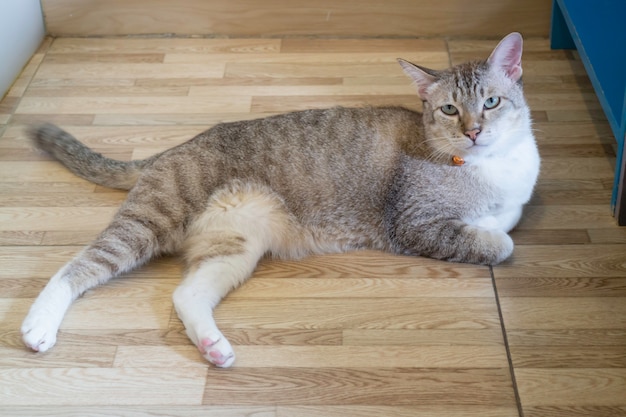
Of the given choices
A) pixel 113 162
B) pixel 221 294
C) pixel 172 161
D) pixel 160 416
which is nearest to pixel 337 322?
pixel 221 294

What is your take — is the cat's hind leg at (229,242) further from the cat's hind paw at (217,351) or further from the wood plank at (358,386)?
the wood plank at (358,386)

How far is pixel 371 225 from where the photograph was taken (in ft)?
9.26

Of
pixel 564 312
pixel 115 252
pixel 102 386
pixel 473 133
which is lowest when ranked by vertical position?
pixel 564 312

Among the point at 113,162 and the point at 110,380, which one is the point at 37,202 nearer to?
the point at 113,162

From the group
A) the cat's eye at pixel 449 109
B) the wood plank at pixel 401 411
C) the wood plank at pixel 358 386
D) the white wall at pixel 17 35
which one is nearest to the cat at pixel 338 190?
the cat's eye at pixel 449 109

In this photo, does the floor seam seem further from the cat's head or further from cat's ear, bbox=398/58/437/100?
cat's ear, bbox=398/58/437/100

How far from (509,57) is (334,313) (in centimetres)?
100

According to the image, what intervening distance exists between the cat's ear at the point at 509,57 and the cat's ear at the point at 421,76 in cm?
20

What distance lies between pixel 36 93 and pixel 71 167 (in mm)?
776

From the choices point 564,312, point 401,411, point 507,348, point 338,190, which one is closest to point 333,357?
point 401,411

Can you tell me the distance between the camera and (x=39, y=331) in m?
2.46

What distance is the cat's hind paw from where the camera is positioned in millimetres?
2383

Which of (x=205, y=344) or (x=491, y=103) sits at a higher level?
(x=491, y=103)

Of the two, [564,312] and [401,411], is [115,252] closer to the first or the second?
[401,411]
